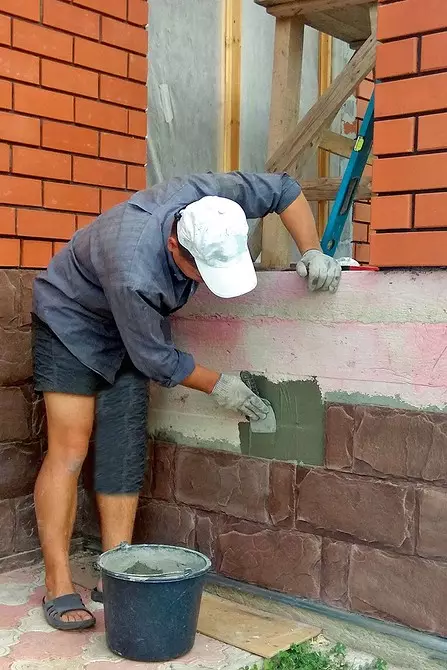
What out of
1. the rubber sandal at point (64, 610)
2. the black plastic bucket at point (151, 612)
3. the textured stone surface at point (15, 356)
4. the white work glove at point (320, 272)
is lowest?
the rubber sandal at point (64, 610)

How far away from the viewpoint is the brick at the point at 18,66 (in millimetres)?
2676

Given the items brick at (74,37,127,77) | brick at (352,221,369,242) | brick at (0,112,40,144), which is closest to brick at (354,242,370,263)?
brick at (352,221,369,242)

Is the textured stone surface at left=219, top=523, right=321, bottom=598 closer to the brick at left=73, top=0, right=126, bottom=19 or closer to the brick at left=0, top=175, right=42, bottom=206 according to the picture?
the brick at left=0, top=175, right=42, bottom=206

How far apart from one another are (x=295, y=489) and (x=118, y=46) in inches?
73.1

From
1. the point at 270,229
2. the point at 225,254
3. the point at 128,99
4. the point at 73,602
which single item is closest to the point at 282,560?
the point at 73,602

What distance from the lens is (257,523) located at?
2598mm

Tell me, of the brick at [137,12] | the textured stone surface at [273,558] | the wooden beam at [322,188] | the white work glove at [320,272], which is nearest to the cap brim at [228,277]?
the white work glove at [320,272]

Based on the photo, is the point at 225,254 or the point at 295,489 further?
the point at 295,489

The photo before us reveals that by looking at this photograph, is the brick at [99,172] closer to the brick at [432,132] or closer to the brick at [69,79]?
the brick at [69,79]

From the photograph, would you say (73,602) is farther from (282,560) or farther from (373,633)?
(373,633)

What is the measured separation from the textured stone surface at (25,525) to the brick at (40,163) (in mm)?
1236

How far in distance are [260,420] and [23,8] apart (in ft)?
5.48

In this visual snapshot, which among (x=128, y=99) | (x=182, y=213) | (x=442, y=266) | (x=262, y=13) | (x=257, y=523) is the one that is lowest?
(x=257, y=523)

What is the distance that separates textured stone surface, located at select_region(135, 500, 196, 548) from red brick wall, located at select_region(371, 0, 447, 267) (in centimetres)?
119
